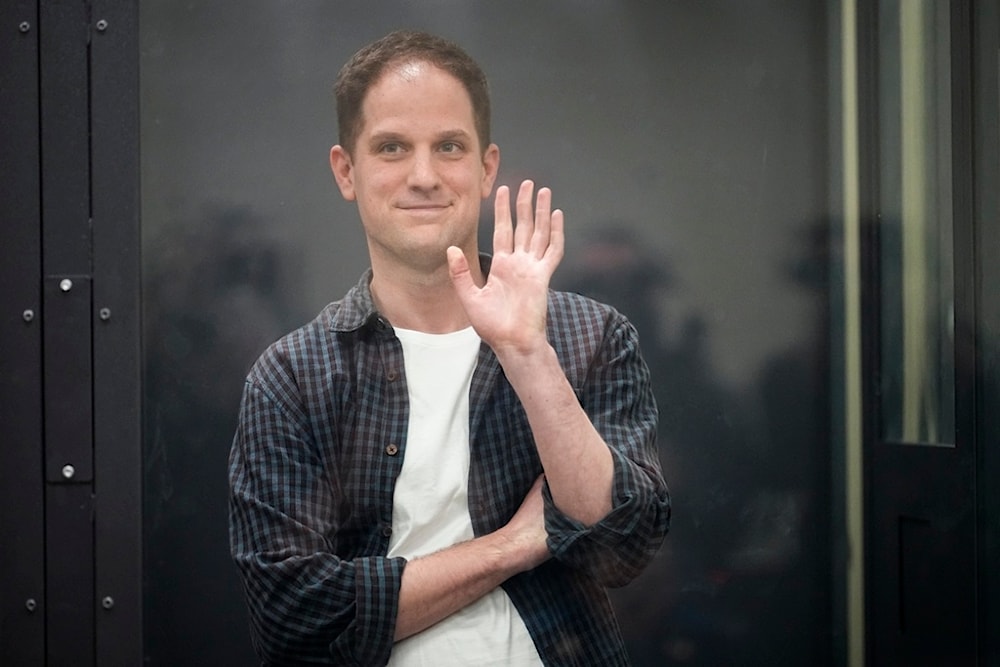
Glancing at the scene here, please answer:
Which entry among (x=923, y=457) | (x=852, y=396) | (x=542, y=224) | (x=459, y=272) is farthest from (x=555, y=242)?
(x=923, y=457)

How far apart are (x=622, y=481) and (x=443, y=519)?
0.31 m

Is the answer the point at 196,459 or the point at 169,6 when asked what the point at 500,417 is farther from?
the point at 169,6

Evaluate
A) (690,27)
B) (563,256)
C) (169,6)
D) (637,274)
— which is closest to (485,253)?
(563,256)

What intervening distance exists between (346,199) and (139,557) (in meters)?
0.75

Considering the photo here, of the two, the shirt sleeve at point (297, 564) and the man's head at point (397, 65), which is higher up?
the man's head at point (397, 65)

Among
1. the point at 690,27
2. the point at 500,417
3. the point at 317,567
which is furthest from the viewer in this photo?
the point at 690,27

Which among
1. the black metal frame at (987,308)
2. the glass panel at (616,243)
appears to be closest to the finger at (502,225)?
the glass panel at (616,243)

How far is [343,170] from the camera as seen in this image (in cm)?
197

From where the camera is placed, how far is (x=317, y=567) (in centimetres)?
181

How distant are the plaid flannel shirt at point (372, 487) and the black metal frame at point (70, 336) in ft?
0.85

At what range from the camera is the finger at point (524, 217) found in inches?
73.9

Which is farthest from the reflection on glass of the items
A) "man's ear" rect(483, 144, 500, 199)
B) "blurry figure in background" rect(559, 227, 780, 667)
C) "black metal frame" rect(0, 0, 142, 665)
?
"black metal frame" rect(0, 0, 142, 665)

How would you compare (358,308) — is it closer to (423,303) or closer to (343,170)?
(423,303)

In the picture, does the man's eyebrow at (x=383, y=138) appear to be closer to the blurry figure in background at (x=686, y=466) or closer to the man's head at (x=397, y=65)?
the man's head at (x=397, y=65)
